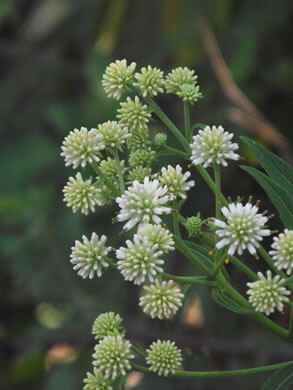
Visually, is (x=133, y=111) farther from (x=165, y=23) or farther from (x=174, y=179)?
(x=165, y=23)

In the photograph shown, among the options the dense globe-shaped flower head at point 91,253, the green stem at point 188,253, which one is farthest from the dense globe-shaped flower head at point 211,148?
the dense globe-shaped flower head at point 91,253

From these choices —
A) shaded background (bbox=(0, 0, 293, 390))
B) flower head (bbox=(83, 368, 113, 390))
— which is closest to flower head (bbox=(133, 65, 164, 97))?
flower head (bbox=(83, 368, 113, 390))

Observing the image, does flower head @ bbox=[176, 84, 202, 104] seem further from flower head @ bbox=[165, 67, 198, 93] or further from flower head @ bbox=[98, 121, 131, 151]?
flower head @ bbox=[98, 121, 131, 151]

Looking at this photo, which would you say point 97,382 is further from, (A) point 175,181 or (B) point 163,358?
(A) point 175,181

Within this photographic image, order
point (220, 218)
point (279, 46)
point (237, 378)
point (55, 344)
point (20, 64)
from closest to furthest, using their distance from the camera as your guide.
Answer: point (220, 218) → point (237, 378) → point (55, 344) → point (279, 46) → point (20, 64)

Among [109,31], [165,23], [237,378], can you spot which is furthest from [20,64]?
[237,378]

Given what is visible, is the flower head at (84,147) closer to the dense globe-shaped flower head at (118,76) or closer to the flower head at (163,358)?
the dense globe-shaped flower head at (118,76)

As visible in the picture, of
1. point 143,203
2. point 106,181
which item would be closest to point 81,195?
point 106,181
